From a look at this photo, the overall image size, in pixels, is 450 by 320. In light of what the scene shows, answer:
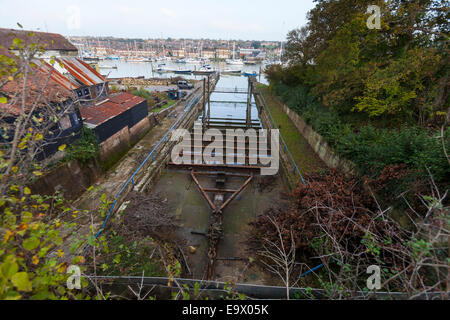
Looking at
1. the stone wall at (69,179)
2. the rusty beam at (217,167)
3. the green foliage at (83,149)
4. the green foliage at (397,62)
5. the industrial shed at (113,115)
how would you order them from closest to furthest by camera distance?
the green foliage at (397,62) → the stone wall at (69,179) → the green foliage at (83,149) → the rusty beam at (217,167) → the industrial shed at (113,115)

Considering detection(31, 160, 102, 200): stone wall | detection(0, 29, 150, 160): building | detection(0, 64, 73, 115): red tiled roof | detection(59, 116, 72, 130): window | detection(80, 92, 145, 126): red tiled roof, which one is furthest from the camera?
detection(80, 92, 145, 126): red tiled roof

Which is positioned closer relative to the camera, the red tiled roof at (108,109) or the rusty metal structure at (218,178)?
the rusty metal structure at (218,178)

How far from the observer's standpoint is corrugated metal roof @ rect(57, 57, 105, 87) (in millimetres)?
15359

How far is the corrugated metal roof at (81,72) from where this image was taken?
1536 centimetres

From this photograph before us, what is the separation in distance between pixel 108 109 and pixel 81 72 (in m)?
6.50

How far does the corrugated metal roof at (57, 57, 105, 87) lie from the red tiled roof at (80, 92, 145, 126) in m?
2.63

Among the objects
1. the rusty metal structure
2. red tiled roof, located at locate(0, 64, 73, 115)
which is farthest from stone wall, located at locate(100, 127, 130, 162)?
the rusty metal structure

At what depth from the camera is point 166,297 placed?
163 inches

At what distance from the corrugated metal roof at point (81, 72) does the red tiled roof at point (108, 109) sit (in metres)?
2.63

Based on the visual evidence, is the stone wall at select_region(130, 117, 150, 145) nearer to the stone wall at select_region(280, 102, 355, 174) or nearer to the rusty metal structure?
the rusty metal structure

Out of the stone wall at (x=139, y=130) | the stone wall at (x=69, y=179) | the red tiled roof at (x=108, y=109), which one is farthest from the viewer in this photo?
the stone wall at (x=139, y=130)

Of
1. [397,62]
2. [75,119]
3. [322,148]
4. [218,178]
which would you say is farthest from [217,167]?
[397,62]

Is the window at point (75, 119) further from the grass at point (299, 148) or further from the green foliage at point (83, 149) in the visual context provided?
the grass at point (299, 148)

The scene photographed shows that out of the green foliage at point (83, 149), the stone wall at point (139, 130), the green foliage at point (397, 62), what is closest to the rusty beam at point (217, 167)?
the green foliage at point (83, 149)
